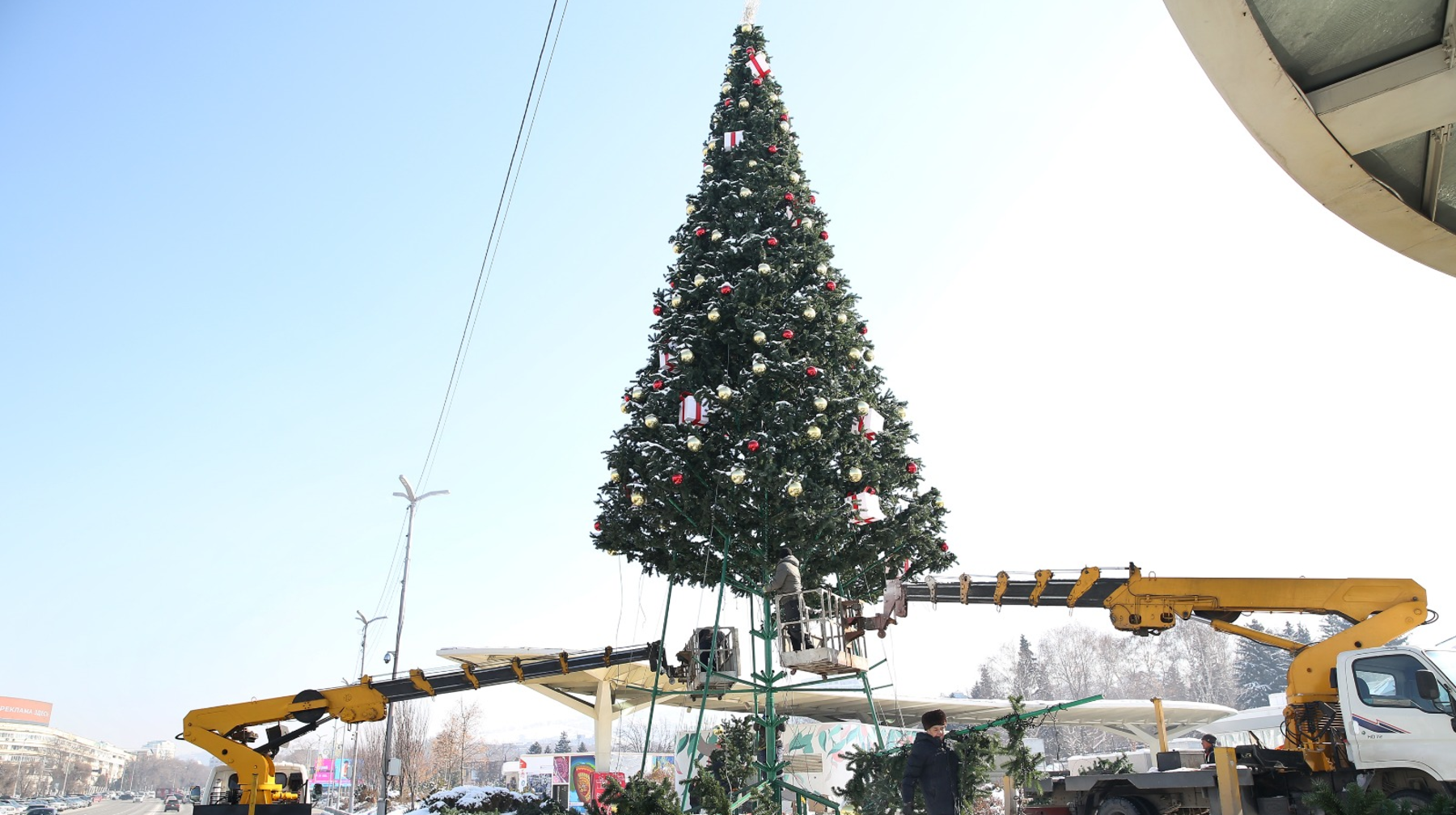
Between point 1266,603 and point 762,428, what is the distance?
8349 mm

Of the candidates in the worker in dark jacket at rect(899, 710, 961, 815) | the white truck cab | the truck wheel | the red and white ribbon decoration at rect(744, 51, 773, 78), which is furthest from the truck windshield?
the red and white ribbon decoration at rect(744, 51, 773, 78)

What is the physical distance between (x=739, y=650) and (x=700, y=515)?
264 cm

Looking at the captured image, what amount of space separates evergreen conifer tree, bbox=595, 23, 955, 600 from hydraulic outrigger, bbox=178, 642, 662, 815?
3964 mm

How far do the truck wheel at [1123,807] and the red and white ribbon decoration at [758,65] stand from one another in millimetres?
15140

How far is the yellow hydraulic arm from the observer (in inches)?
481

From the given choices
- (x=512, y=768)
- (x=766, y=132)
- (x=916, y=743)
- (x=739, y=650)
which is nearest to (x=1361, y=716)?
(x=916, y=743)

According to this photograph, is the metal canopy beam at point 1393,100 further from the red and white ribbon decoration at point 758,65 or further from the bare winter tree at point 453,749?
the bare winter tree at point 453,749

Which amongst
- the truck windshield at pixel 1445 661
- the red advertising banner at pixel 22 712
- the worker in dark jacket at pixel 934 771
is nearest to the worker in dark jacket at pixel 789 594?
the worker in dark jacket at pixel 934 771

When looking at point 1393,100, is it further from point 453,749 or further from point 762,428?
point 453,749

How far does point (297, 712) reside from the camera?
63.9ft

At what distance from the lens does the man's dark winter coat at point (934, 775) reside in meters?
8.41

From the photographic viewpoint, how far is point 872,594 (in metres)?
16.5

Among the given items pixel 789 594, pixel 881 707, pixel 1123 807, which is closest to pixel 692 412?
pixel 789 594

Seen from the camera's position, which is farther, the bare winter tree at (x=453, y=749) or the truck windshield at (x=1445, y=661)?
the bare winter tree at (x=453, y=749)
